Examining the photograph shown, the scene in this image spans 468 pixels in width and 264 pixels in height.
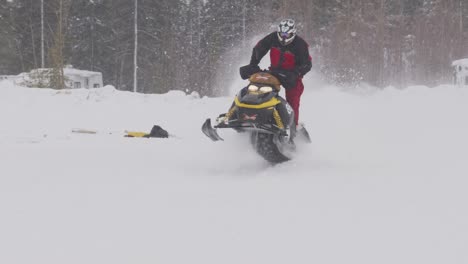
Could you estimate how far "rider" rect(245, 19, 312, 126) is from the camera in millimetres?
7105

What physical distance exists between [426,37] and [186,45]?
20557 mm

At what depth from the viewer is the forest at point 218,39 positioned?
38500 mm

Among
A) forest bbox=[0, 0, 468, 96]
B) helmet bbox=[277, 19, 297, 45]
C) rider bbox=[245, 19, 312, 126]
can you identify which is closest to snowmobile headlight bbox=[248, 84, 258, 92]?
rider bbox=[245, 19, 312, 126]

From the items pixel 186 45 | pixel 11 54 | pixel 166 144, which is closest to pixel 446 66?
pixel 186 45

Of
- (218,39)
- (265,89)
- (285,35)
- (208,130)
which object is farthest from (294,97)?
(218,39)

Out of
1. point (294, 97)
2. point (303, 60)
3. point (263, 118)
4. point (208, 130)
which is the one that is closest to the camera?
point (263, 118)

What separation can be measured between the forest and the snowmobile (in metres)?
27.7

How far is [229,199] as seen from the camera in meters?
4.95

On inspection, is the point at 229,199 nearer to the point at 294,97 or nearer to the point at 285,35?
the point at 294,97

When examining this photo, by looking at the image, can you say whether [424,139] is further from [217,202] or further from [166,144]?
[217,202]

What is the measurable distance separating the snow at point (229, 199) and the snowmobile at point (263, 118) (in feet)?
0.97

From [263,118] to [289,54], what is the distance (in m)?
1.49

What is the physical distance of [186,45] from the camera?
46438mm

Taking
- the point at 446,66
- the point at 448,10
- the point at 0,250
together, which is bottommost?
the point at 0,250
